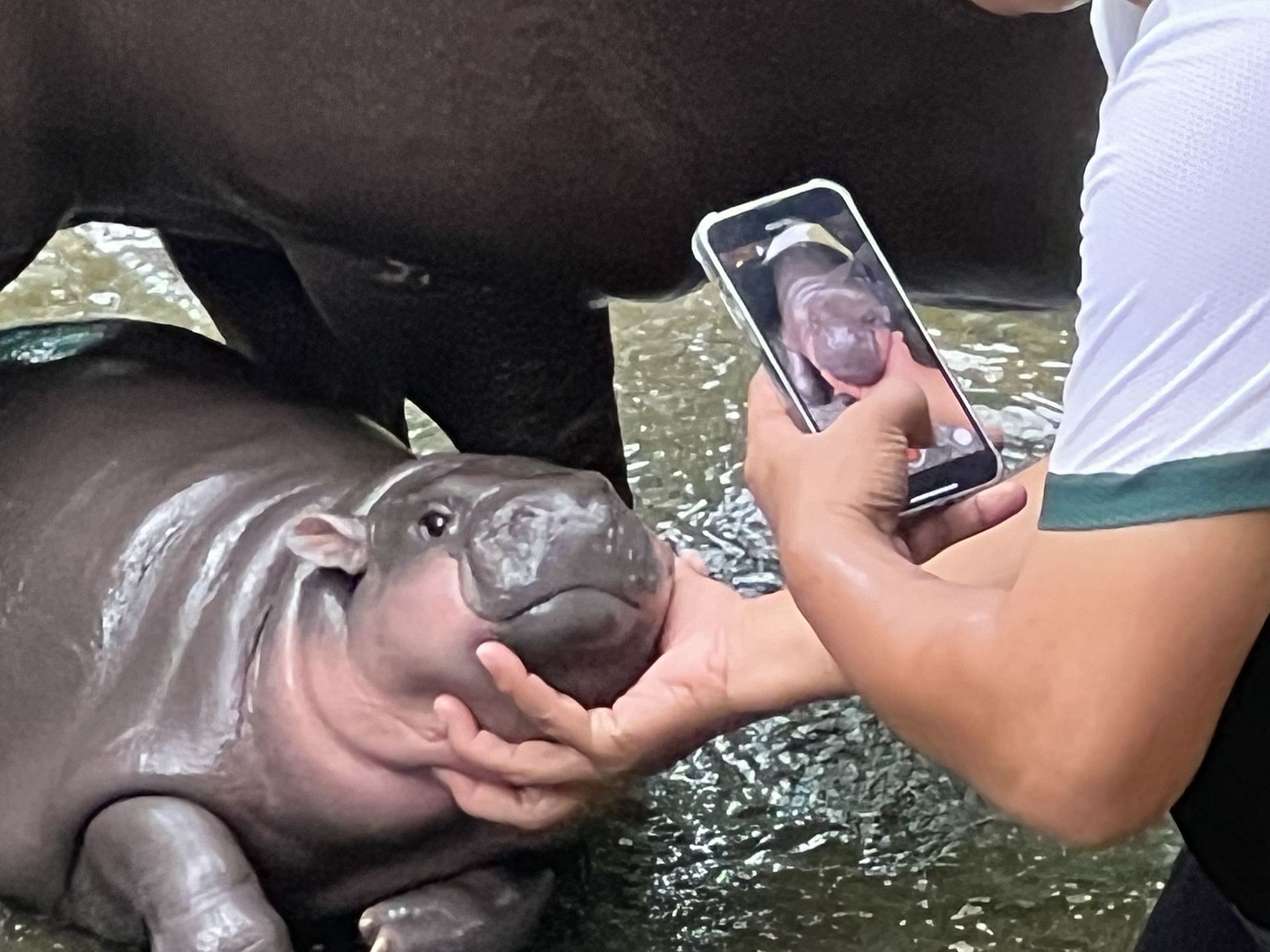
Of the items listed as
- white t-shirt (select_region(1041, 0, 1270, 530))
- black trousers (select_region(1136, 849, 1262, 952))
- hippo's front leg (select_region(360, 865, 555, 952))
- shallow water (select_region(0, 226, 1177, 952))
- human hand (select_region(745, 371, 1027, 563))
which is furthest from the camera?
shallow water (select_region(0, 226, 1177, 952))

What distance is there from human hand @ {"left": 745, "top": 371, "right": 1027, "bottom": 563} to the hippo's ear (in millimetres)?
265

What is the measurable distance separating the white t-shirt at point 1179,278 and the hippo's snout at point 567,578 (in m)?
0.41

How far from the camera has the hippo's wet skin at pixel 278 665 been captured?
930mm

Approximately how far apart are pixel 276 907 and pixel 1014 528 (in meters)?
0.50

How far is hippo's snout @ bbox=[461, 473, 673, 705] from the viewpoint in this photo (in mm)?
907

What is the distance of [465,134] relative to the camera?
992 mm

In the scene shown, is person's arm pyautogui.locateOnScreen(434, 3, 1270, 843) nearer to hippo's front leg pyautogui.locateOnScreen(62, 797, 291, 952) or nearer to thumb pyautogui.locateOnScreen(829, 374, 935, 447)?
thumb pyautogui.locateOnScreen(829, 374, 935, 447)

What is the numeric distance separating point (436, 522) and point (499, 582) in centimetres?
8

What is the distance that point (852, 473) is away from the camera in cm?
75

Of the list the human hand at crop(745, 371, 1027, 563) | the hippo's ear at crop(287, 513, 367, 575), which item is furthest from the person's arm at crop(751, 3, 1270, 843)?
the hippo's ear at crop(287, 513, 367, 575)

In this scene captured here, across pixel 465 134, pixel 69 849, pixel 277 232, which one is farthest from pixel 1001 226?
pixel 69 849

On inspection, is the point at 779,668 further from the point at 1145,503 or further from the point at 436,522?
the point at 1145,503

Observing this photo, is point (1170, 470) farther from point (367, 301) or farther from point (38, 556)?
point (38, 556)

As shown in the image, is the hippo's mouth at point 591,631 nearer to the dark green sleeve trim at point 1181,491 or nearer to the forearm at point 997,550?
the forearm at point 997,550
